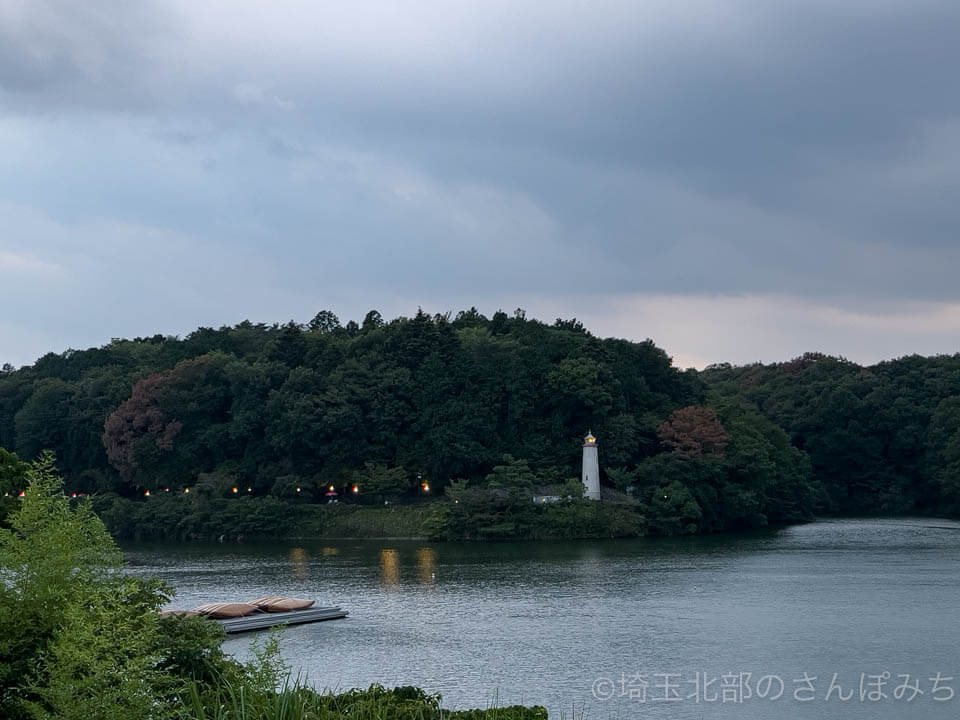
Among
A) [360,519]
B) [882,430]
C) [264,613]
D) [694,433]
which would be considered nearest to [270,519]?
[360,519]

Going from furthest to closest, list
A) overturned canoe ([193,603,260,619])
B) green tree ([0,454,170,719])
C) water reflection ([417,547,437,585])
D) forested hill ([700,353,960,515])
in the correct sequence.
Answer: forested hill ([700,353,960,515])
water reflection ([417,547,437,585])
overturned canoe ([193,603,260,619])
green tree ([0,454,170,719])

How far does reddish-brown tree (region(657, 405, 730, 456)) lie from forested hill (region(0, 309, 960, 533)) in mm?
129

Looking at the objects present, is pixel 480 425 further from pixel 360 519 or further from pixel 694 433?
pixel 694 433

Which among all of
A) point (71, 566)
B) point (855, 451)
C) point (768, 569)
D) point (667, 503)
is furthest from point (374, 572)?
point (855, 451)

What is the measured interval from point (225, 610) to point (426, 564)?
15021 millimetres

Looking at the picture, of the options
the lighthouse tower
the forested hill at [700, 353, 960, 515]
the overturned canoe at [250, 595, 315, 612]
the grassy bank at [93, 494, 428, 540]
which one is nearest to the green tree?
the overturned canoe at [250, 595, 315, 612]

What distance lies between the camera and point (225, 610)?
31.7m

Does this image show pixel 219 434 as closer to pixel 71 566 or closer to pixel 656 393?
pixel 656 393

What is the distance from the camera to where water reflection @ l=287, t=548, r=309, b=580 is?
4359 cm

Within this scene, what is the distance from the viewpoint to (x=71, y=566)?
14.2m

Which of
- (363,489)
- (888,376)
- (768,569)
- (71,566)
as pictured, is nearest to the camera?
(71,566)

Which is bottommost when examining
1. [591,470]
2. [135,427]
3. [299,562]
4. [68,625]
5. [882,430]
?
[299,562]

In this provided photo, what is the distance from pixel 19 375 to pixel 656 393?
49.2m

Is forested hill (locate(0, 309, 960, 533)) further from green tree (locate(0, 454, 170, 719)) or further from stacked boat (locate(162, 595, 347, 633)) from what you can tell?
green tree (locate(0, 454, 170, 719))
